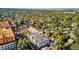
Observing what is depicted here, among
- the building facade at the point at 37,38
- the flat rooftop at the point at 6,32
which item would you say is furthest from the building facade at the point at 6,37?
the building facade at the point at 37,38

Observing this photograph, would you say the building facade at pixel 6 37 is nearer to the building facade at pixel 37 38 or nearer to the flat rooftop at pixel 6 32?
the flat rooftop at pixel 6 32

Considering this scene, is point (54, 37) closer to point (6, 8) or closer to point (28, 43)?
point (28, 43)

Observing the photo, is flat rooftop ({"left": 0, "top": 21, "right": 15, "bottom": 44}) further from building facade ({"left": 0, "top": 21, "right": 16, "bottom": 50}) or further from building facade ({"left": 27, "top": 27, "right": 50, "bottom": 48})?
building facade ({"left": 27, "top": 27, "right": 50, "bottom": 48})

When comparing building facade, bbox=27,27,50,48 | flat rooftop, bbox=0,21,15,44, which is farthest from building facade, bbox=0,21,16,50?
building facade, bbox=27,27,50,48

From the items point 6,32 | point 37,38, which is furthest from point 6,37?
point 37,38

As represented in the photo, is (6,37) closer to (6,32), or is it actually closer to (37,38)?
(6,32)
